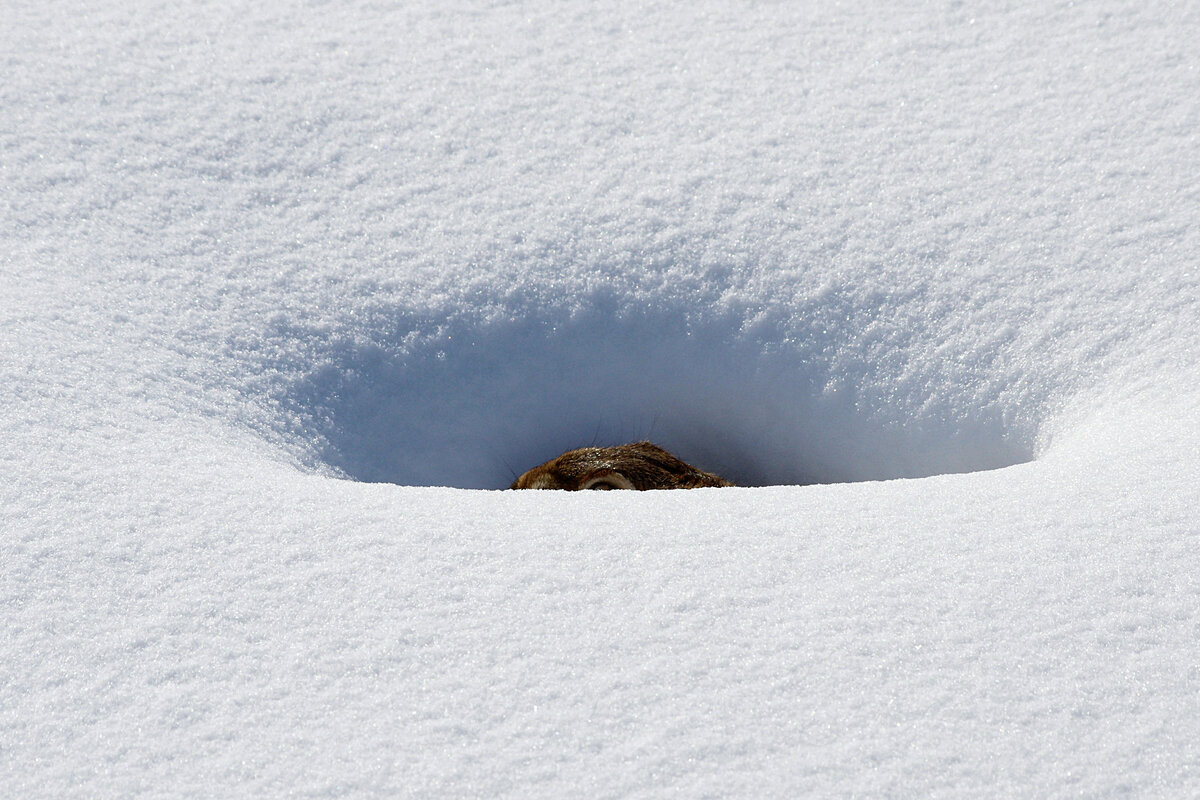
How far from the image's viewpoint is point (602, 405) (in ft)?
7.14

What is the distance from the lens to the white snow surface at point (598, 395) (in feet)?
3.84

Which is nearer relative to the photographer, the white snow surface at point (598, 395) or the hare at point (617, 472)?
the white snow surface at point (598, 395)

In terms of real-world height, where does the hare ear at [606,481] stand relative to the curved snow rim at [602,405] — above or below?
below

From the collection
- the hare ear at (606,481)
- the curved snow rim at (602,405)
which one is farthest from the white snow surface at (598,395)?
the hare ear at (606,481)

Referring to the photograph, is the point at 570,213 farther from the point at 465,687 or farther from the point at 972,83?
the point at 465,687

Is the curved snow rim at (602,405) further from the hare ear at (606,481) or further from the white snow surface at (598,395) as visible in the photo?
the hare ear at (606,481)

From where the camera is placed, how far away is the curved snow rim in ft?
6.71

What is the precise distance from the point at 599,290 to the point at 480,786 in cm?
124

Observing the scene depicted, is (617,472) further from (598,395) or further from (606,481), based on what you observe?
(598,395)

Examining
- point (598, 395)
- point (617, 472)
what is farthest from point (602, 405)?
point (617, 472)

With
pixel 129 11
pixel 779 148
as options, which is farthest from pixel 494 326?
pixel 129 11

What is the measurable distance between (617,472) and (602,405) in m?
0.17

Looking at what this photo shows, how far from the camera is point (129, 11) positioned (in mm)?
2797

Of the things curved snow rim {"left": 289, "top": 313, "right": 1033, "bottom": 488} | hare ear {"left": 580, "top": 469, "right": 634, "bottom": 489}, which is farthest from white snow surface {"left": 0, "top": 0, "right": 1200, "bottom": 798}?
hare ear {"left": 580, "top": 469, "right": 634, "bottom": 489}
